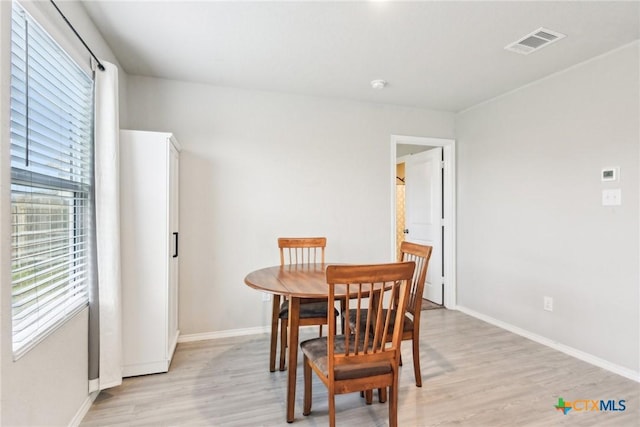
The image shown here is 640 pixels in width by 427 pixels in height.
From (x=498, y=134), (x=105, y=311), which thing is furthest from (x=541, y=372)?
(x=105, y=311)

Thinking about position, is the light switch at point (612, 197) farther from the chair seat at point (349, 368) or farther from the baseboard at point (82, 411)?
the baseboard at point (82, 411)

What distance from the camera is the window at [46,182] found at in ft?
4.56

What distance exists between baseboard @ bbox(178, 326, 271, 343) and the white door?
225cm

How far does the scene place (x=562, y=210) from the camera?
9.51 feet

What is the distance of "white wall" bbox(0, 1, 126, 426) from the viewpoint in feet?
4.00

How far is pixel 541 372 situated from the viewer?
8.16 feet

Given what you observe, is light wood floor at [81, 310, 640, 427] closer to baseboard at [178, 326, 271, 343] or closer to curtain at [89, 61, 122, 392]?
baseboard at [178, 326, 271, 343]

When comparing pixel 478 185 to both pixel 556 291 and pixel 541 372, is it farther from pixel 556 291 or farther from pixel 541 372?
pixel 541 372

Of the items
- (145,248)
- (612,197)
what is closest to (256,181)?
(145,248)

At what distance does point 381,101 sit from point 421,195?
1453 millimetres

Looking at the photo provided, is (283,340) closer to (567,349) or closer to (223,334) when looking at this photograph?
(223,334)

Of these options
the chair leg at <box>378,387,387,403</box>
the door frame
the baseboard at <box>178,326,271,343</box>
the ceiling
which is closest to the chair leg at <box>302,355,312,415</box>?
the chair leg at <box>378,387,387,403</box>

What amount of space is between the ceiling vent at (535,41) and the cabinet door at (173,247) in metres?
2.67

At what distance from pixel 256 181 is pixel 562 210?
279 cm
